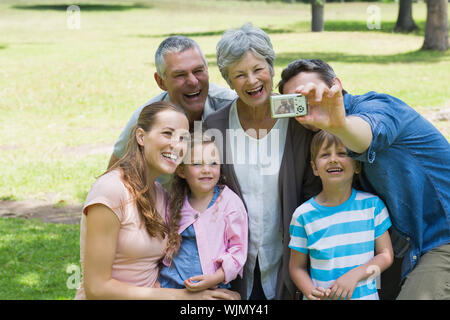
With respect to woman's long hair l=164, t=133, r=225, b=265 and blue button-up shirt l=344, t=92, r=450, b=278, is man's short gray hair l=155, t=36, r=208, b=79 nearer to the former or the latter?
woman's long hair l=164, t=133, r=225, b=265

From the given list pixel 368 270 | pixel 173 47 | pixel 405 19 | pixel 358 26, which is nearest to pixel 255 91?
pixel 173 47

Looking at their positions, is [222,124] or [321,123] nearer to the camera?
[321,123]

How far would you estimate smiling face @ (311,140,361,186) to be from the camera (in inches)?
120

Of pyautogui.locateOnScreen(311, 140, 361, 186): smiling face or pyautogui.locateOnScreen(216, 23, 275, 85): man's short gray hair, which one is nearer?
pyautogui.locateOnScreen(311, 140, 361, 186): smiling face

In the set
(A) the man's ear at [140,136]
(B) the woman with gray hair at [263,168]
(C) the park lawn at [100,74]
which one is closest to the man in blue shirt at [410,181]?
(B) the woman with gray hair at [263,168]

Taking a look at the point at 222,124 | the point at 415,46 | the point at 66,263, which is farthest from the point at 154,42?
the point at 222,124

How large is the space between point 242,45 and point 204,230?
1.00 m

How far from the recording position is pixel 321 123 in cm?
268

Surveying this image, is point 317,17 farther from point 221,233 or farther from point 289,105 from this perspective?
point 289,105

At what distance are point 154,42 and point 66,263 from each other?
20.3 m

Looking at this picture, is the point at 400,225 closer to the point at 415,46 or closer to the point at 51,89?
the point at 51,89

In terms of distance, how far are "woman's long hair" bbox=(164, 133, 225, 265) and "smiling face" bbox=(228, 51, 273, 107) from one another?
321mm

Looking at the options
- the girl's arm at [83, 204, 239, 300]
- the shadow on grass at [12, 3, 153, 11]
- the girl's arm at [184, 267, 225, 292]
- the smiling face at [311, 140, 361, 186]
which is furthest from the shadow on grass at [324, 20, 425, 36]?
the girl's arm at [83, 204, 239, 300]

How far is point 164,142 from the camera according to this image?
3111 mm
